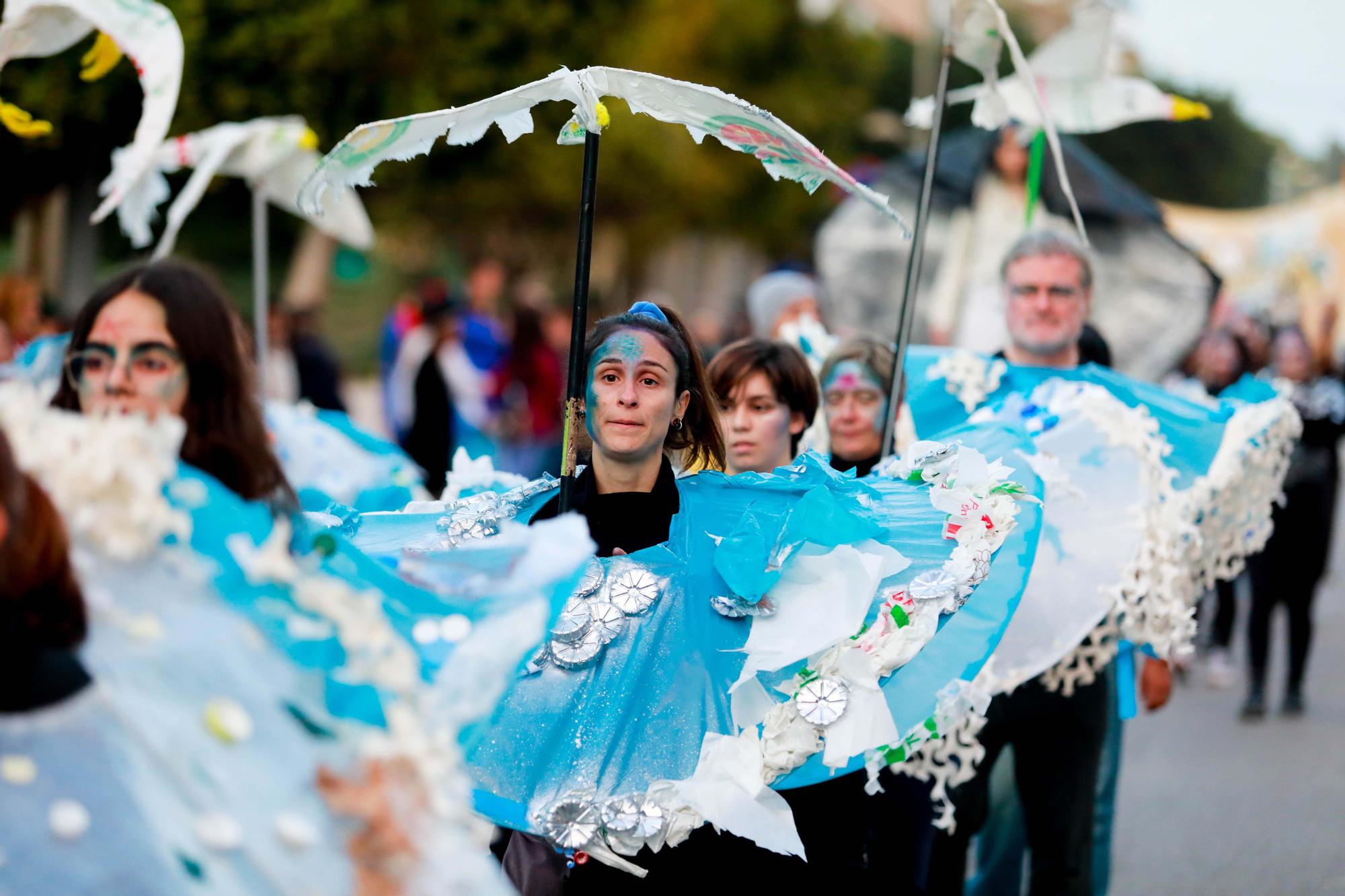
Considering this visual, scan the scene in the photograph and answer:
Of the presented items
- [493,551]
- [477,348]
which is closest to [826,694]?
[493,551]

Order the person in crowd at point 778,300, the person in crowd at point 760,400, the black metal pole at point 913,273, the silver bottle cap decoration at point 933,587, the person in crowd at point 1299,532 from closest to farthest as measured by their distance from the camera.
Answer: the silver bottle cap decoration at point 933,587 → the person in crowd at point 760,400 → the black metal pole at point 913,273 → the person in crowd at point 778,300 → the person in crowd at point 1299,532

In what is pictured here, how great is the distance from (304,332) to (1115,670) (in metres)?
8.05

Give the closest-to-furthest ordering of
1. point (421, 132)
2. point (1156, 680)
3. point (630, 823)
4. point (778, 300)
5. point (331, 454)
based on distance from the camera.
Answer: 1. point (630, 823)
2. point (421, 132)
3. point (1156, 680)
4. point (331, 454)
5. point (778, 300)

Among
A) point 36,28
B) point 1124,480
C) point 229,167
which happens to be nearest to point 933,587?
point 1124,480

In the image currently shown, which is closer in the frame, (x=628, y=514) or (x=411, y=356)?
(x=628, y=514)

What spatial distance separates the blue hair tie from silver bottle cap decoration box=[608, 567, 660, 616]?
66 centimetres

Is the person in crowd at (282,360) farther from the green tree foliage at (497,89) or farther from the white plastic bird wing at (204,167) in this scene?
the white plastic bird wing at (204,167)

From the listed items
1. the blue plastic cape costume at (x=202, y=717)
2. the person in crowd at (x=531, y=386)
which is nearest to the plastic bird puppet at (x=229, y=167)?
the blue plastic cape costume at (x=202, y=717)

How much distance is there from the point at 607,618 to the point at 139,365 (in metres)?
1.17

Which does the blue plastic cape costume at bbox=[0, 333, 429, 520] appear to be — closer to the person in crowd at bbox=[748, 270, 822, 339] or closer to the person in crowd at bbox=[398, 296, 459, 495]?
the person in crowd at bbox=[748, 270, 822, 339]

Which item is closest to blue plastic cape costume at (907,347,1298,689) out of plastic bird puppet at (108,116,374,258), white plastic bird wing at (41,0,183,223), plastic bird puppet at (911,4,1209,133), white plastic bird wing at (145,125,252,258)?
plastic bird puppet at (911,4,1209,133)

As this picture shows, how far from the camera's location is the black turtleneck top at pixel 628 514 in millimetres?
3676

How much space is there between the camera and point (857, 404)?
495 cm

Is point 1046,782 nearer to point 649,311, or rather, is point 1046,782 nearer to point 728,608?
point 728,608
